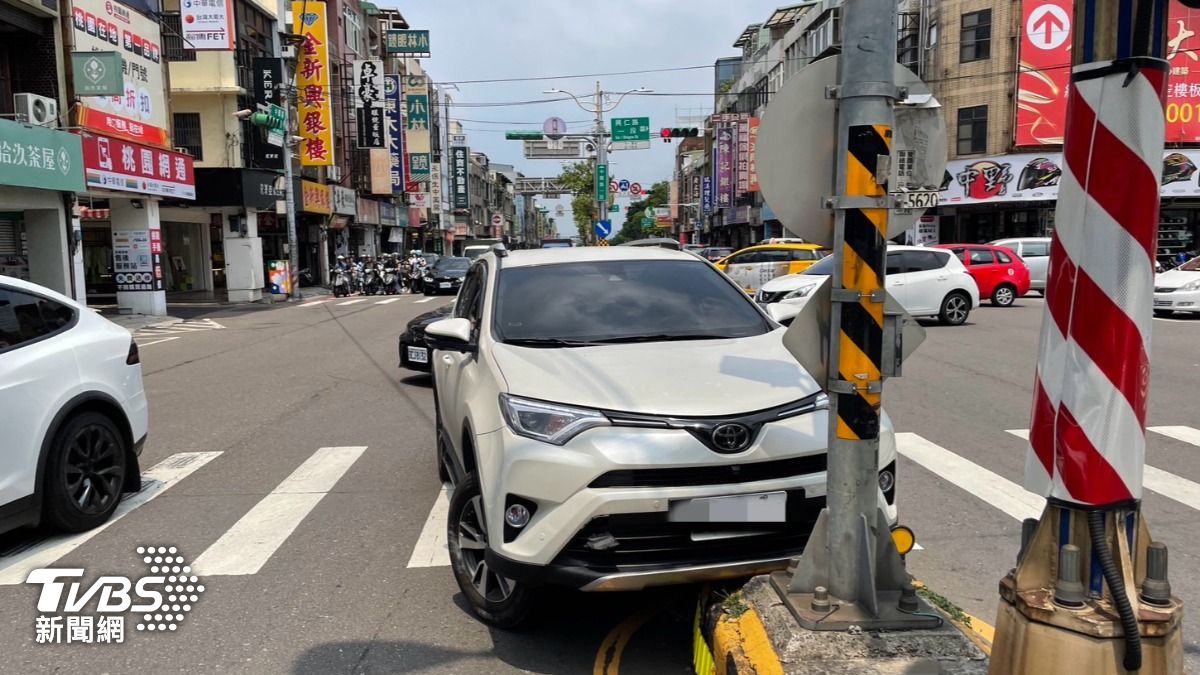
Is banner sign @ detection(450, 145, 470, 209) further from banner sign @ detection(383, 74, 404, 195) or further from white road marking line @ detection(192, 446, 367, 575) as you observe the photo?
white road marking line @ detection(192, 446, 367, 575)

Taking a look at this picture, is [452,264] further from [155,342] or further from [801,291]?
[801,291]

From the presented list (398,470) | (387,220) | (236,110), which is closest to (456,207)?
(387,220)

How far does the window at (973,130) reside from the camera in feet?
114

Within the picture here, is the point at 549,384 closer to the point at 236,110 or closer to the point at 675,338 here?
the point at 675,338

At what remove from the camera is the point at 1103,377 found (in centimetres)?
235

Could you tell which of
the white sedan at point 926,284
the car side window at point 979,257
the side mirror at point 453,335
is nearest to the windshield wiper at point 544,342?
the side mirror at point 453,335

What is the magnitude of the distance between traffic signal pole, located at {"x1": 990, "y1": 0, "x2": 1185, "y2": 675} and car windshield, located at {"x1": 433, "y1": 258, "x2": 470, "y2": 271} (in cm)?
2900

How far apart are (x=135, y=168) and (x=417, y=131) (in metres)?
38.3

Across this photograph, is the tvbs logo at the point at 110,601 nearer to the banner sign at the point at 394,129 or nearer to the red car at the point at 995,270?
the red car at the point at 995,270

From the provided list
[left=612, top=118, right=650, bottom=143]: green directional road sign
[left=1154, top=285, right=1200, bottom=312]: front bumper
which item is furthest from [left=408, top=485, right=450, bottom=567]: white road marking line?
[left=612, top=118, right=650, bottom=143]: green directional road sign

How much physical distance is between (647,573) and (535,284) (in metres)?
2.20

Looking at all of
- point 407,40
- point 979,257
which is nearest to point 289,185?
point 979,257

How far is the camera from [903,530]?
332cm

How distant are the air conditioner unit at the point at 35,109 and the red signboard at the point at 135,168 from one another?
1.31m
